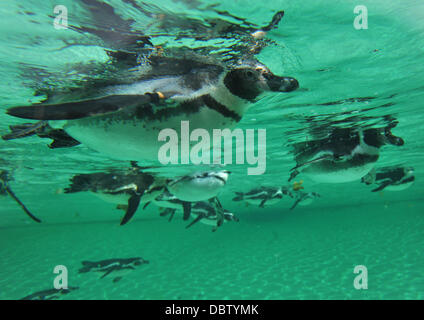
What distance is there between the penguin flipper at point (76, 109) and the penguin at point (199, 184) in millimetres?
3667

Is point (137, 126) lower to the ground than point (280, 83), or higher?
lower

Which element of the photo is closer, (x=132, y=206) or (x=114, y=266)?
(x=132, y=206)

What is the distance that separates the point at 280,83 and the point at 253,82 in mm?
220

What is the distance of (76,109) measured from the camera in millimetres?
1658

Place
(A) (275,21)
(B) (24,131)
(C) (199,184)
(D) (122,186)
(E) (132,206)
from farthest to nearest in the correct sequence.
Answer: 1. (C) (199,184)
2. (D) (122,186)
3. (A) (275,21)
4. (E) (132,206)
5. (B) (24,131)

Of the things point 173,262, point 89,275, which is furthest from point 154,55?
point 173,262

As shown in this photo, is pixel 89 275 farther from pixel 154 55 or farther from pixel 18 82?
pixel 154 55

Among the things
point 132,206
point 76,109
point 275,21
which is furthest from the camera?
point 275,21

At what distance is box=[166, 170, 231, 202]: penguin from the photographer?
17.7 feet

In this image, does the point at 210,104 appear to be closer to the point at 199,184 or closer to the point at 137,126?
the point at 137,126

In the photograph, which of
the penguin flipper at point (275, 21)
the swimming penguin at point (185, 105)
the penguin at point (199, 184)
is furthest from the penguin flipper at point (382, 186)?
the swimming penguin at point (185, 105)

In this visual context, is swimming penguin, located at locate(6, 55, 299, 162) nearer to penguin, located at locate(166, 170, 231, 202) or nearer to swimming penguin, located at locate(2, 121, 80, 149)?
swimming penguin, located at locate(2, 121, 80, 149)

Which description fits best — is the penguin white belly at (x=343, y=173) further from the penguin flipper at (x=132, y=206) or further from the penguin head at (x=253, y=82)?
the penguin flipper at (x=132, y=206)

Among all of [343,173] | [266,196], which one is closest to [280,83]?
[343,173]
